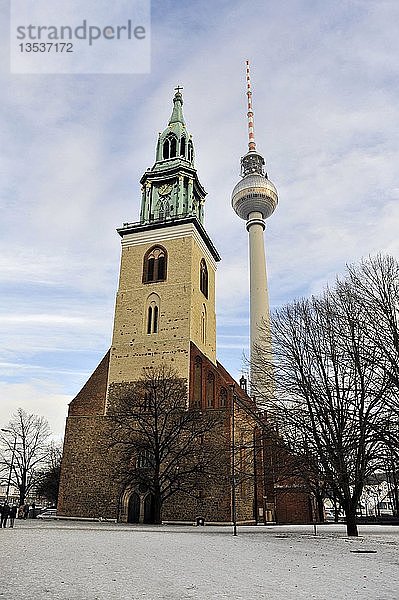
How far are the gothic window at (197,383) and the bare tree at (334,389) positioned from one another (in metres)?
11.6

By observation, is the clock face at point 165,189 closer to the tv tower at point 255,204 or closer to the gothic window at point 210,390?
the gothic window at point 210,390

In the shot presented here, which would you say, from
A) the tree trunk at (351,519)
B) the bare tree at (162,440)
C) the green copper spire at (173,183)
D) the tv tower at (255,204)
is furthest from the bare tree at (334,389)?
the tv tower at (255,204)

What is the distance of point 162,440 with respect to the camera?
1276 inches

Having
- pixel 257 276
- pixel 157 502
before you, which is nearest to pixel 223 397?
pixel 157 502

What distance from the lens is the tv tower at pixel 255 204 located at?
6252 cm

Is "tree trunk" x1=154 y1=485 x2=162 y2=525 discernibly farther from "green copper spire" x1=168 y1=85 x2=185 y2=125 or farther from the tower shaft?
"green copper spire" x1=168 y1=85 x2=185 y2=125

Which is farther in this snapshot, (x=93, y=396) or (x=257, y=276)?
(x=257, y=276)

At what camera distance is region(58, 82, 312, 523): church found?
32750 millimetres

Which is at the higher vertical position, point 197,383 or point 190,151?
point 190,151

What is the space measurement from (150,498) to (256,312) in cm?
3095

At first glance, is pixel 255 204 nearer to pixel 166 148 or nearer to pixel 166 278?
pixel 166 148

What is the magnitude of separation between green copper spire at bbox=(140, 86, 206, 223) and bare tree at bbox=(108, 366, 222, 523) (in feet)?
53.5

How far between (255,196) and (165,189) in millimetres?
26332

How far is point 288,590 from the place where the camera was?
768cm
